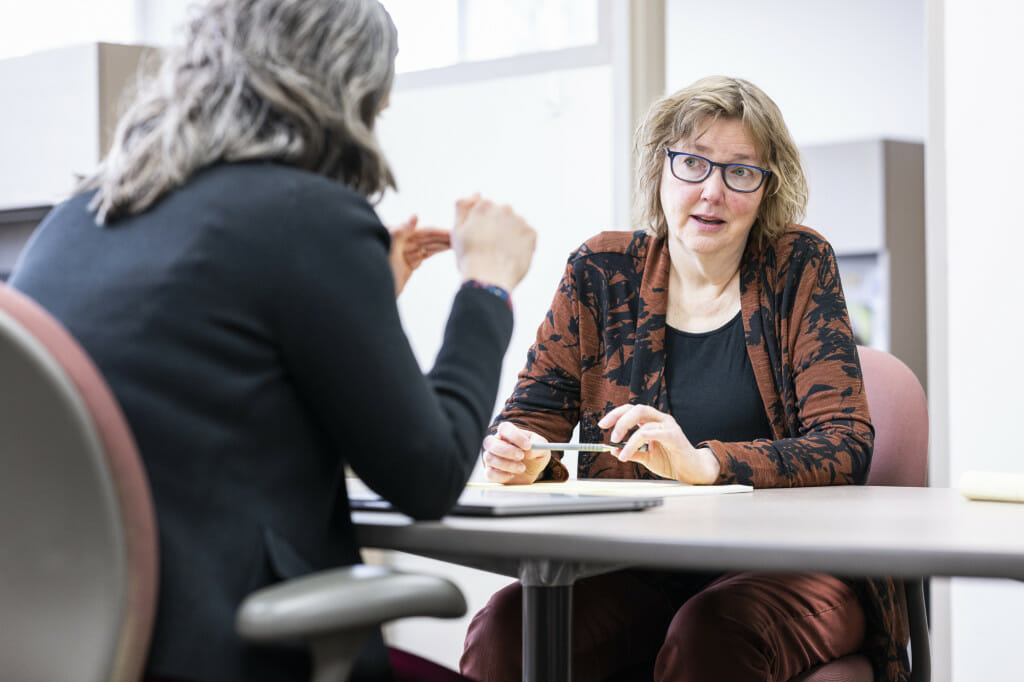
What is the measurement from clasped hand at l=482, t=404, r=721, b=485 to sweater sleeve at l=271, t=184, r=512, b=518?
446 millimetres

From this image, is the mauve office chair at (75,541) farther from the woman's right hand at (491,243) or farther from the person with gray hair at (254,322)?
the woman's right hand at (491,243)

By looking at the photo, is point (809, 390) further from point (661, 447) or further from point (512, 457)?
point (512, 457)

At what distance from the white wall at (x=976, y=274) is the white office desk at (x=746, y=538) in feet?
4.54

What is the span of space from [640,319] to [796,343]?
0.89 feet

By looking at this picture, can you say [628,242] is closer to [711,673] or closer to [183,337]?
[711,673]

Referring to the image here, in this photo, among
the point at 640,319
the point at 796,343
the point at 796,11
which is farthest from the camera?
the point at 796,11

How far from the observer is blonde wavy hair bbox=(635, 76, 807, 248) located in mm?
1833

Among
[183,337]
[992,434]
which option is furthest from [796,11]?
[183,337]

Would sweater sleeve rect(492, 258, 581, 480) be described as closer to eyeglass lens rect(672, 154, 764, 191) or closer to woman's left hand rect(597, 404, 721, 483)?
eyeglass lens rect(672, 154, 764, 191)

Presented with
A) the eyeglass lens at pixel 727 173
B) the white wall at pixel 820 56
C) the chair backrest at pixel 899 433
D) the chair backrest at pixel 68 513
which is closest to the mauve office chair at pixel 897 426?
the chair backrest at pixel 899 433

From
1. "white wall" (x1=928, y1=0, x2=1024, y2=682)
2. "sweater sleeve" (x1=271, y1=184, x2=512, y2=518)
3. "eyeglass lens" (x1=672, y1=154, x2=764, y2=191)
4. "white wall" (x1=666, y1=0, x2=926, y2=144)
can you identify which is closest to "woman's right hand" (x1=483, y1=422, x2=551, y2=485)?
"sweater sleeve" (x1=271, y1=184, x2=512, y2=518)

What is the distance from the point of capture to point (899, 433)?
1694mm

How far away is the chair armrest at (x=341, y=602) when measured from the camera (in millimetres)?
768

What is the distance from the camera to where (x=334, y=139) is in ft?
3.24
